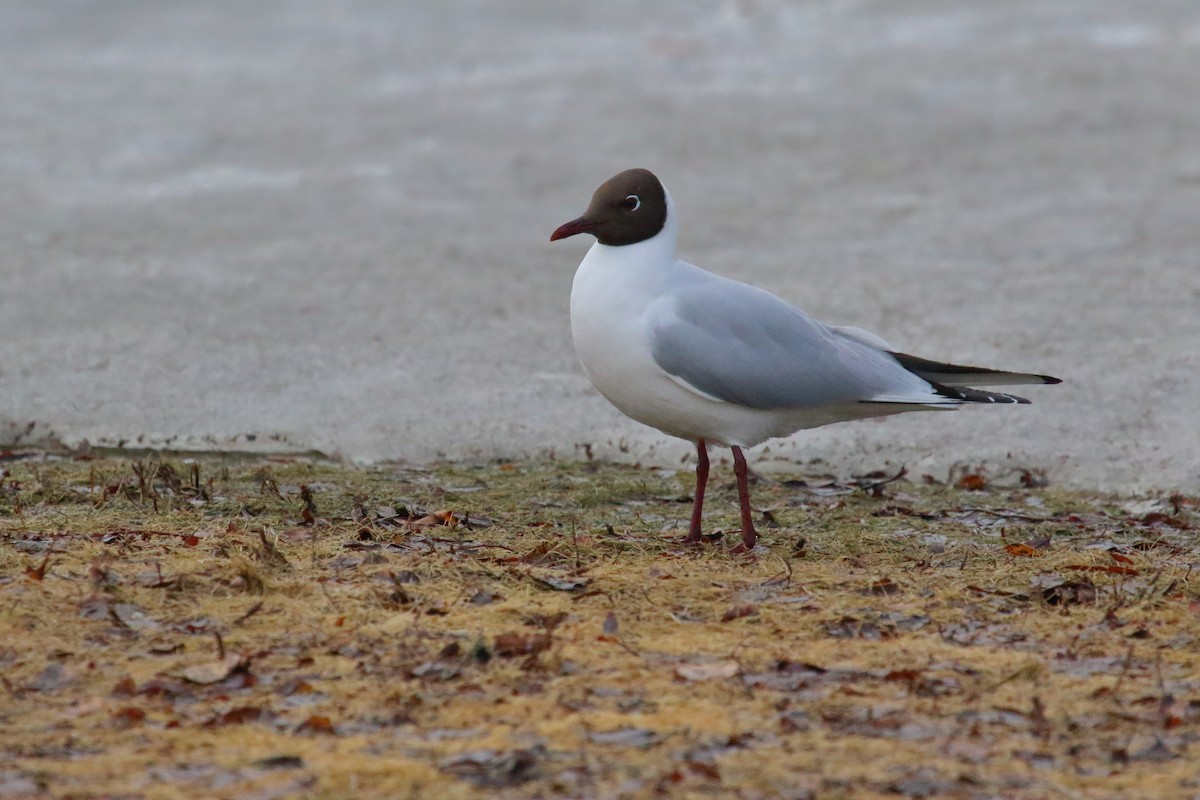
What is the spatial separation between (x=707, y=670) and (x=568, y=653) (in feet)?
1.40

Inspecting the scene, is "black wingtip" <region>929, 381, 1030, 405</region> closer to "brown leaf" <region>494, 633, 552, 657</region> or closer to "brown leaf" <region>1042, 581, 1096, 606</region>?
"brown leaf" <region>1042, 581, 1096, 606</region>

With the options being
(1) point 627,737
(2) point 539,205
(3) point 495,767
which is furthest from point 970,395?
(2) point 539,205

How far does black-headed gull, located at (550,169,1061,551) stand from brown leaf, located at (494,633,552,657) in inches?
62.8

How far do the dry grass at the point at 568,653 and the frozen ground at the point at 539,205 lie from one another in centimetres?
219

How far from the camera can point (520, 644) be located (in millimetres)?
4820

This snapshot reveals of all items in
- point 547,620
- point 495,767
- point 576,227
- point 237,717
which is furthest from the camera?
point 576,227

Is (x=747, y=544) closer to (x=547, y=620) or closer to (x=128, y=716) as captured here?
(x=547, y=620)

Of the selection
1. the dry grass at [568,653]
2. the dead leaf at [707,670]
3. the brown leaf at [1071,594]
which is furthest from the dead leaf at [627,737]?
the brown leaf at [1071,594]

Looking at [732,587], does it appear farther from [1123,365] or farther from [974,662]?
[1123,365]

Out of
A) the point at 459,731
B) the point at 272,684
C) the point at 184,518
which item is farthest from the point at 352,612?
the point at 184,518

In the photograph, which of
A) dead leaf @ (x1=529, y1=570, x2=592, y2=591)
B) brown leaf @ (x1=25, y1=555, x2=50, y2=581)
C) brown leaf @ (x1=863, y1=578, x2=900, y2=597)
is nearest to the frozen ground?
brown leaf @ (x1=863, y1=578, x2=900, y2=597)

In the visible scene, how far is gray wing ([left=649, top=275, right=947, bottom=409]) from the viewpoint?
20.6 ft

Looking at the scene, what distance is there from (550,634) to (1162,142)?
12.2 m

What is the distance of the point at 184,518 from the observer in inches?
255
